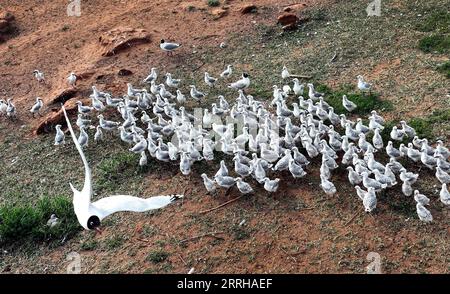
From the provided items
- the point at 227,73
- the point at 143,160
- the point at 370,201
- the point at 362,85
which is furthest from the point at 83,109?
the point at 370,201

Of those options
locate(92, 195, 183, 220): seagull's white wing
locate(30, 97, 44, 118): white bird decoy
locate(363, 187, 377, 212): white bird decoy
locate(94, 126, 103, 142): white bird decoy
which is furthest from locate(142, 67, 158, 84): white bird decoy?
locate(363, 187, 377, 212): white bird decoy

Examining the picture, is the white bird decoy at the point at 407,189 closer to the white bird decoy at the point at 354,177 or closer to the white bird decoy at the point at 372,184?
the white bird decoy at the point at 372,184

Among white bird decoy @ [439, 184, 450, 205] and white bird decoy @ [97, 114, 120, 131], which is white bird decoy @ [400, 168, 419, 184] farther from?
white bird decoy @ [97, 114, 120, 131]

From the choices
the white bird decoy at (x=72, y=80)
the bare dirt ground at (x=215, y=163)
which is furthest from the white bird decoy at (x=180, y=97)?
the white bird decoy at (x=72, y=80)

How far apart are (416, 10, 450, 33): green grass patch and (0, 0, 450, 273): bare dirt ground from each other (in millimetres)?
516

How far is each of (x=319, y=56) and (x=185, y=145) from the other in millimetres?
5595

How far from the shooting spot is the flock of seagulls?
9.55 m

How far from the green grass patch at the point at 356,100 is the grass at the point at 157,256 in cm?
570

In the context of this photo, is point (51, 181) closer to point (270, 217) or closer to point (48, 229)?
point (48, 229)

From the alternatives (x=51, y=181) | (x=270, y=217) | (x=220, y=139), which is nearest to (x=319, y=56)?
(x=220, y=139)

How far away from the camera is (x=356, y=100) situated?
41.4ft

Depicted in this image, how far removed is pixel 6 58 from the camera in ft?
57.3

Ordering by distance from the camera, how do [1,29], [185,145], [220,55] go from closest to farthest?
1. [185,145]
2. [220,55]
3. [1,29]

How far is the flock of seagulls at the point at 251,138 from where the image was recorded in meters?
9.55
